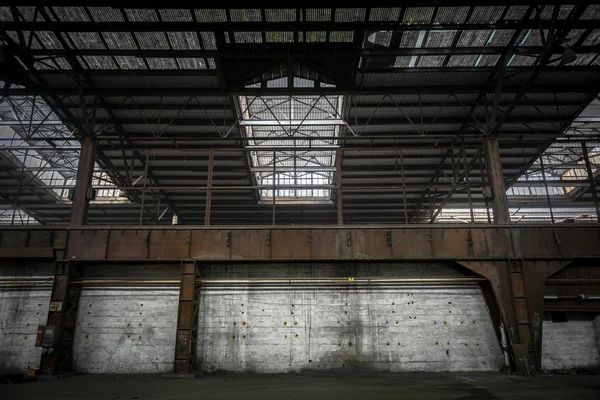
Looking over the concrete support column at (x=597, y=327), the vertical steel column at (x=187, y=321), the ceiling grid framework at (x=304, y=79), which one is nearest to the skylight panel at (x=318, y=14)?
the ceiling grid framework at (x=304, y=79)

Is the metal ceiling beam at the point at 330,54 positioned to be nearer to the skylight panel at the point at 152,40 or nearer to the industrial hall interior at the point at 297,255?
the industrial hall interior at the point at 297,255

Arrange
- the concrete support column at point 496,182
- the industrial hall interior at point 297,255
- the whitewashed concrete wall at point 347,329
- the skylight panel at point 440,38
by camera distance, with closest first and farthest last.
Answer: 1. the industrial hall interior at point 297,255
2. the whitewashed concrete wall at point 347,329
3. the skylight panel at point 440,38
4. the concrete support column at point 496,182

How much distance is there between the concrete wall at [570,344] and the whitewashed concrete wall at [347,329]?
7.20 feet

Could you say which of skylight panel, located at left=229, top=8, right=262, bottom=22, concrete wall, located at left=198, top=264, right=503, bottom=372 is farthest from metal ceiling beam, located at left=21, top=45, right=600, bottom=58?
concrete wall, located at left=198, top=264, right=503, bottom=372

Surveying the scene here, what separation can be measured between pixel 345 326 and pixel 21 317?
38.9 feet

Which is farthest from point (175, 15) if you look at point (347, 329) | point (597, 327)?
point (597, 327)

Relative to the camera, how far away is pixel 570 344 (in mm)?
13703

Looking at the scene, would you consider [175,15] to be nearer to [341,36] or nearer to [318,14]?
[318,14]

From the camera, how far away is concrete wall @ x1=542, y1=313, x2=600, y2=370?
1355cm

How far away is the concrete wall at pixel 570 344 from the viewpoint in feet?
44.4

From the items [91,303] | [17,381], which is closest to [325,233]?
[91,303]

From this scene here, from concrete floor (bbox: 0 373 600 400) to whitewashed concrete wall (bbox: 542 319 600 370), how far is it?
5.27ft

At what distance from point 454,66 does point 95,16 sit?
1329 centimetres

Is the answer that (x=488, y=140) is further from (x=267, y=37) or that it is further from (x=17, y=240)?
(x=17, y=240)
